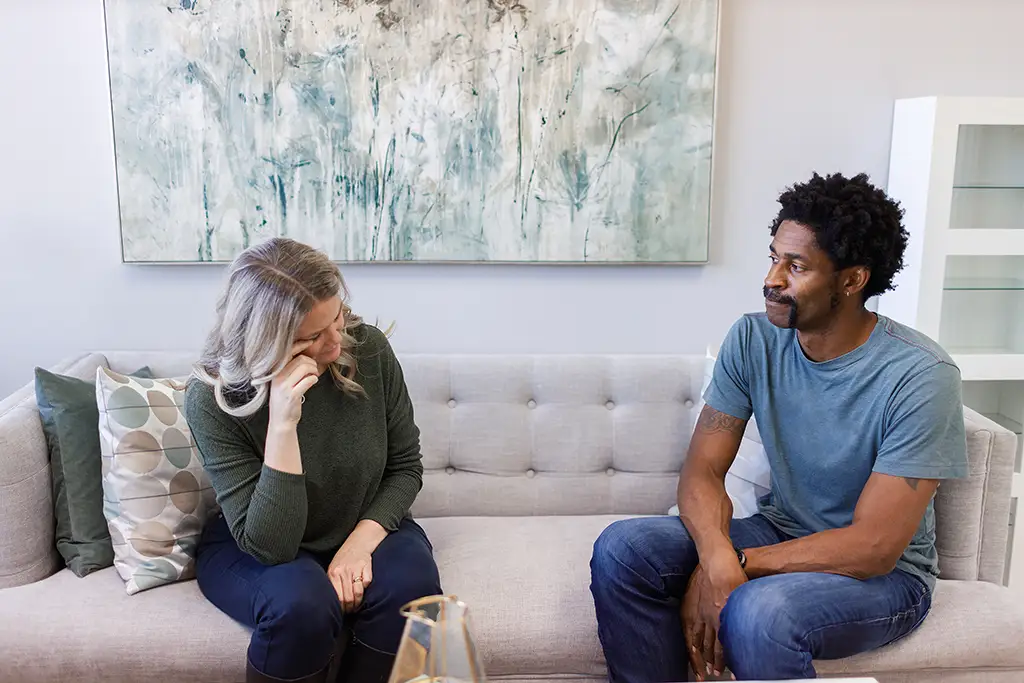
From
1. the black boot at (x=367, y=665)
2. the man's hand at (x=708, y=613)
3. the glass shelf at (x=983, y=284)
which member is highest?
the glass shelf at (x=983, y=284)

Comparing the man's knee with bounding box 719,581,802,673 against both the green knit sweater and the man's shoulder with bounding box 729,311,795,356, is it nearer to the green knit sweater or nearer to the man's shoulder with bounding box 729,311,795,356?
the man's shoulder with bounding box 729,311,795,356

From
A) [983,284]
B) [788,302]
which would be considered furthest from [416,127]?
[983,284]

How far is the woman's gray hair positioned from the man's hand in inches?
33.5

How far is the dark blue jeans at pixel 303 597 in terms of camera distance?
1.50 metres

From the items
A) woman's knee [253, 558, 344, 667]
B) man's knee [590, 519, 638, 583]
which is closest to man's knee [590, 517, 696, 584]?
man's knee [590, 519, 638, 583]

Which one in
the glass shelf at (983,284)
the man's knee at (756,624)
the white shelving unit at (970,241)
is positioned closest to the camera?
the man's knee at (756,624)

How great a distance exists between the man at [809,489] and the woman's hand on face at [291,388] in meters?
0.64

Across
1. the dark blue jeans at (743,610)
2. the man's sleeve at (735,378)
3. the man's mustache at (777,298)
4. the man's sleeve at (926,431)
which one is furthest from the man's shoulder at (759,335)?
the dark blue jeans at (743,610)

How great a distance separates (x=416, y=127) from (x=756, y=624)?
1.41 meters

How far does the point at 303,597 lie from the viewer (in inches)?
59.7

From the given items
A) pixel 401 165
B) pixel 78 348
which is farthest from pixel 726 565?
pixel 78 348

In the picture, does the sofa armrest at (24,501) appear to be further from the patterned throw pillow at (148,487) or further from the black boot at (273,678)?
the black boot at (273,678)

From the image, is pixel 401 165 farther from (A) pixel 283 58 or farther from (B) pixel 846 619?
(B) pixel 846 619

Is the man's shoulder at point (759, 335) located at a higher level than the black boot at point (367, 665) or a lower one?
higher
